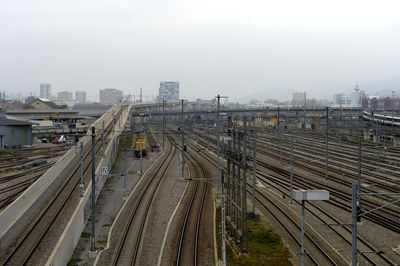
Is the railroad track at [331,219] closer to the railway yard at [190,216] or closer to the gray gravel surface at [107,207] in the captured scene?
the railway yard at [190,216]

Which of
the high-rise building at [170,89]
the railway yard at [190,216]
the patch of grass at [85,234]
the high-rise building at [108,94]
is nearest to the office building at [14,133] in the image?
the railway yard at [190,216]

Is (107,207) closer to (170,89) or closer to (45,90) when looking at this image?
(170,89)

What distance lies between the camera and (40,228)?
11.5 metres

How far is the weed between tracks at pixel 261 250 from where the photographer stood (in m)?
9.98

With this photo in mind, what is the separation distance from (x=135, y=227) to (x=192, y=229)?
5.05ft

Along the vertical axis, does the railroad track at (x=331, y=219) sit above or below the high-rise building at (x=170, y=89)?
below

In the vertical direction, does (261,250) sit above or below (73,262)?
above

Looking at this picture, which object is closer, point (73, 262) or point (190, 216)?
point (73, 262)

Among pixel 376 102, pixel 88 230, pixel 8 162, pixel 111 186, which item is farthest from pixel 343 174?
pixel 376 102

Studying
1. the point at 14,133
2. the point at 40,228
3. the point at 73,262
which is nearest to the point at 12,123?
the point at 14,133

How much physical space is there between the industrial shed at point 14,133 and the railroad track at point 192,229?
54.5 feet

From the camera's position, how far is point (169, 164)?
2567cm

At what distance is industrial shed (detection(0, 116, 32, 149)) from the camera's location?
31000 mm

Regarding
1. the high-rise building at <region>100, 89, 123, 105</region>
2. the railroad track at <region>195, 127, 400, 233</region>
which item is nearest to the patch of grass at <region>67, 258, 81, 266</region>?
the railroad track at <region>195, 127, 400, 233</region>
